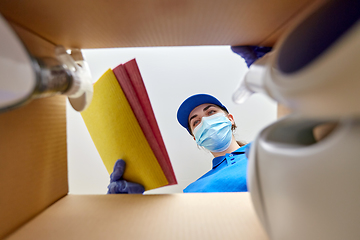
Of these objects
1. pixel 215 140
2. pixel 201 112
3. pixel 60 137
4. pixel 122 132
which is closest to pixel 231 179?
pixel 215 140

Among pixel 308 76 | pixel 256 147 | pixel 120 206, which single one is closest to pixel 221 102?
pixel 120 206

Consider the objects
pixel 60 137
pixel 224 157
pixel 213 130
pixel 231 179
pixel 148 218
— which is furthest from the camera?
pixel 224 157

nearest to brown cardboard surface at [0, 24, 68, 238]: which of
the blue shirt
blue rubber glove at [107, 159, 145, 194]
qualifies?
blue rubber glove at [107, 159, 145, 194]

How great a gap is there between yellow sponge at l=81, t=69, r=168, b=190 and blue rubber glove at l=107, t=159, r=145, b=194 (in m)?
0.01

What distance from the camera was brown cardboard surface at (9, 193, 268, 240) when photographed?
1.07ft

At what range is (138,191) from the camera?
0.54 m

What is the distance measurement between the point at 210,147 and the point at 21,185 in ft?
2.81

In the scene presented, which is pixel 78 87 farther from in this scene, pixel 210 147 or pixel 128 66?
pixel 210 147

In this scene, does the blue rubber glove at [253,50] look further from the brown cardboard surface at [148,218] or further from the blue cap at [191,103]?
the blue cap at [191,103]

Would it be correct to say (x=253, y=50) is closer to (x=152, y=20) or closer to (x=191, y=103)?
(x=152, y=20)

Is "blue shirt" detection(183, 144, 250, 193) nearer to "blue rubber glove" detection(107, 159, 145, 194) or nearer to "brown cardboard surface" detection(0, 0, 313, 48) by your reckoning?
"blue rubber glove" detection(107, 159, 145, 194)

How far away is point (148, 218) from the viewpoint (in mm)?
370

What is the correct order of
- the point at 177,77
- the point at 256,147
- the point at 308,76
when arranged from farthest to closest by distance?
the point at 177,77 < the point at 256,147 < the point at 308,76

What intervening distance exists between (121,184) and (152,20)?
39 cm
